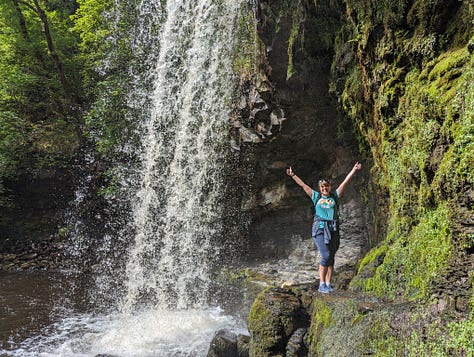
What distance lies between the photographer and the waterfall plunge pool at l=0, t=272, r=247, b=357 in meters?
6.59

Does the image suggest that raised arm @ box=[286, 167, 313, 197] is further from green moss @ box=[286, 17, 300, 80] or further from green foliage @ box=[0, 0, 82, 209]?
green foliage @ box=[0, 0, 82, 209]

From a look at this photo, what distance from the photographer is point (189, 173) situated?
36.7ft

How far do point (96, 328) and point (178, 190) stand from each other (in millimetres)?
4756

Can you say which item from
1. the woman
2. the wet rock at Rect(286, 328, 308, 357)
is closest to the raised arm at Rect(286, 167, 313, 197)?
the woman

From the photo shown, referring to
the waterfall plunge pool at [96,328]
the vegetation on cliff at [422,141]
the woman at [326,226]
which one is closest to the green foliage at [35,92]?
the waterfall plunge pool at [96,328]

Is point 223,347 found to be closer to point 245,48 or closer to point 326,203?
point 326,203

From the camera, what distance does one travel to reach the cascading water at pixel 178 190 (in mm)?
8469

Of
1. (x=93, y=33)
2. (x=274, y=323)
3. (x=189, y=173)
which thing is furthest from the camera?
(x=93, y=33)

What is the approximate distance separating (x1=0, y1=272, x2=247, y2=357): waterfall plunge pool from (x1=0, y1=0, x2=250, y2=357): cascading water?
5cm

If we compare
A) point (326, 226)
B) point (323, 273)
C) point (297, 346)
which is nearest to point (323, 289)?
point (323, 273)

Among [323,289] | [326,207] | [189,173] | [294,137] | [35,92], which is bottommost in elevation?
[323,289]

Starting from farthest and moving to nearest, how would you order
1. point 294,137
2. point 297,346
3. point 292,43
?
point 294,137
point 292,43
point 297,346

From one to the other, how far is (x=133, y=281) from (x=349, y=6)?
904cm

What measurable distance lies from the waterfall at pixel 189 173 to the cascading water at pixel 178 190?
0.03 meters
